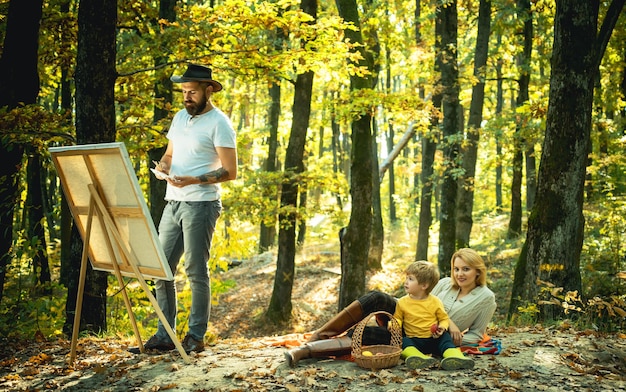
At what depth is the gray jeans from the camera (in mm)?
5230

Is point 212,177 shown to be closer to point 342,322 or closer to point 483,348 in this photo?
point 342,322

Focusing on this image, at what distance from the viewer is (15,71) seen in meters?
6.96

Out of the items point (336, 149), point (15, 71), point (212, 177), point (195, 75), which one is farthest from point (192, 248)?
point (336, 149)

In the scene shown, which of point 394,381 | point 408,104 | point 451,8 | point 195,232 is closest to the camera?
point 394,381

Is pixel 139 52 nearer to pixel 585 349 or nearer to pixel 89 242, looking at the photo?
pixel 89 242

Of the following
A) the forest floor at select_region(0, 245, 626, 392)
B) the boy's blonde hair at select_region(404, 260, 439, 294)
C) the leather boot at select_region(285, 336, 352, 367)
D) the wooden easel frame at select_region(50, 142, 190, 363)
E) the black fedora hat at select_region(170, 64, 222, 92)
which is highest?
the black fedora hat at select_region(170, 64, 222, 92)

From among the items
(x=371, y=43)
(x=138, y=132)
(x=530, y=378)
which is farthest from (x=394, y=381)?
(x=371, y=43)

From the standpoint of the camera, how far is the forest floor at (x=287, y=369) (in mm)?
4535

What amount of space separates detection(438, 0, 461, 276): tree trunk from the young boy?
8.02m

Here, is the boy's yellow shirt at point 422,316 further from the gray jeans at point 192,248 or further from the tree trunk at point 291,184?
the tree trunk at point 291,184

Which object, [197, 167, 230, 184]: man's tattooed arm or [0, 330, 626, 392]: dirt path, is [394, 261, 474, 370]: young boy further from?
[197, 167, 230, 184]: man's tattooed arm

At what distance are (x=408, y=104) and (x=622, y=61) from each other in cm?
859

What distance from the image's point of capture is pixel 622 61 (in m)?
15.9

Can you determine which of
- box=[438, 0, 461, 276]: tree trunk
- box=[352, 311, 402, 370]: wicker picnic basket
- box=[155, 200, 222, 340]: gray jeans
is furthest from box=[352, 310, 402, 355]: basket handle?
box=[438, 0, 461, 276]: tree trunk
